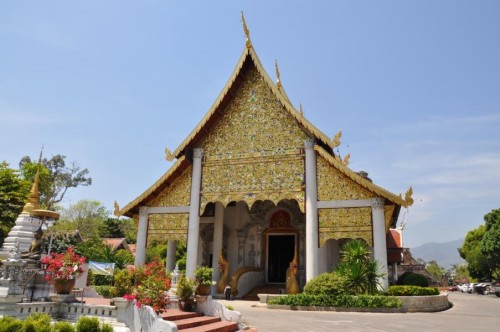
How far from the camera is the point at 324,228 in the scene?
13516 millimetres

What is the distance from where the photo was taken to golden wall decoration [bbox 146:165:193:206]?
1580 cm

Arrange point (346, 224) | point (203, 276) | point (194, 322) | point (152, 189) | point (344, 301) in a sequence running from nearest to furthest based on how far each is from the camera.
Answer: point (194, 322)
point (203, 276)
point (344, 301)
point (346, 224)
point (152, 189)

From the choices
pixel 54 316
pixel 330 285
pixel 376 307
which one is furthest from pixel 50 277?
pixel 376 307

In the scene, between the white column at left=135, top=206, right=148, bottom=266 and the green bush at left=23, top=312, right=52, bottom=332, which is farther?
the white column at left=135, top=206, right=148, bottom=266

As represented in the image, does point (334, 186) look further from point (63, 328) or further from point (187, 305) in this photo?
point (63, 328)

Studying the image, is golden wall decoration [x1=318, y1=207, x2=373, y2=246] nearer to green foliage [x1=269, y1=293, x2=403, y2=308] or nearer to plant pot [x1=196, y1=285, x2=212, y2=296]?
green foliage [x1=269, y1=293, x2=403, y2=308]

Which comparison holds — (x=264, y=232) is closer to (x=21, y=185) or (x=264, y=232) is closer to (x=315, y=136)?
(x=315, y=136)

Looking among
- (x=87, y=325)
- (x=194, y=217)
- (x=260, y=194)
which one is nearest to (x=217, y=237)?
(x=194, y=217)

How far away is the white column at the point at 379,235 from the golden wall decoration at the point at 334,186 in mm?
365

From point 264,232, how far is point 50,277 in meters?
10.9

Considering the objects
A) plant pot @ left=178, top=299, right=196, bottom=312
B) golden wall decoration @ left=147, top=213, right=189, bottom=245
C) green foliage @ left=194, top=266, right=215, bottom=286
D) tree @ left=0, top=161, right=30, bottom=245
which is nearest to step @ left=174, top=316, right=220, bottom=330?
plant pot @ left=178, top=299, right=196, bottom=312

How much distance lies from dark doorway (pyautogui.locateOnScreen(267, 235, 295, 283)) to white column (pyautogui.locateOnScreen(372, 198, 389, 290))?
17.5 feet

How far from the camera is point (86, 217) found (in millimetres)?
43188

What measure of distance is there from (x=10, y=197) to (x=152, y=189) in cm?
1105
